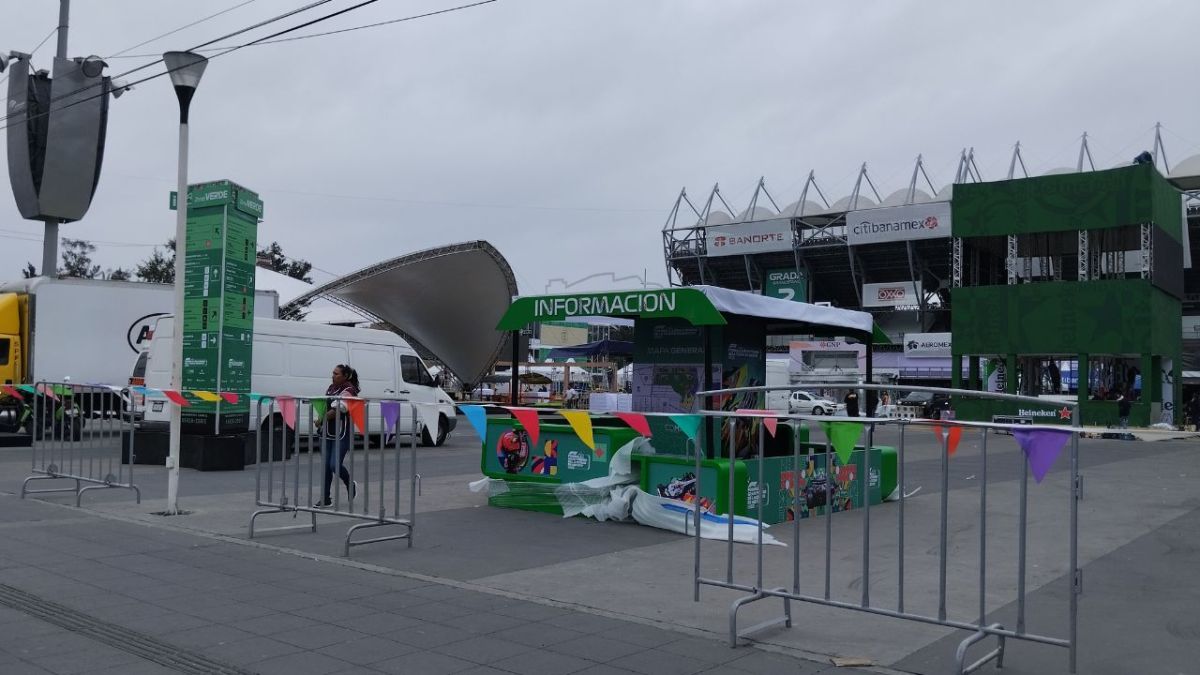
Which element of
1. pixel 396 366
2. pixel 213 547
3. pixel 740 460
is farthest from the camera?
pixel 396 366

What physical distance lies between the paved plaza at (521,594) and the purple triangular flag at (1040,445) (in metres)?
1.03

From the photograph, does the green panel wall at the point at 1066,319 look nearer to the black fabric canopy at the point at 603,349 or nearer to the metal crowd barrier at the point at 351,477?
the black fabric canopy at the point at 603,349

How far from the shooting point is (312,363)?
20.2 meters

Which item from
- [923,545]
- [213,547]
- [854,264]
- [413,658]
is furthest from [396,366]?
[854,264]

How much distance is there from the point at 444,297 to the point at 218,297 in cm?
2468

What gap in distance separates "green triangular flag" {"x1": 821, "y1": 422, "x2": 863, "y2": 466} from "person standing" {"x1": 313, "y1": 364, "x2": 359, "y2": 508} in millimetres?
5103

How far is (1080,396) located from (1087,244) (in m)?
6.05

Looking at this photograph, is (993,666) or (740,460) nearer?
(993,666)

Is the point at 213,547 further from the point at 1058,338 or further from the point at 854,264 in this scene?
the point at 854,264

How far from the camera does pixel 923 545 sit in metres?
9.52

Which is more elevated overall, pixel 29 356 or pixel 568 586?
pixel 29 356

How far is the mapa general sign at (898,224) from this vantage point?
2514 inches

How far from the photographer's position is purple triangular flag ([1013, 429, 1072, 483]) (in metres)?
5.00


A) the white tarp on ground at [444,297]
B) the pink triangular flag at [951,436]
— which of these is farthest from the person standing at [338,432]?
the white tarp on ground at [444,297]
